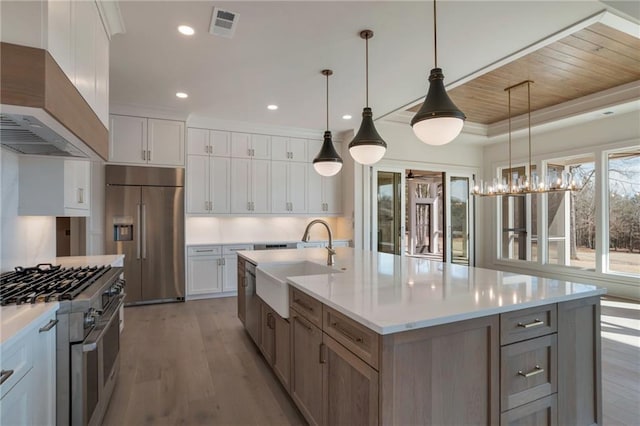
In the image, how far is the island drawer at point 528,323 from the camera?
153 cm

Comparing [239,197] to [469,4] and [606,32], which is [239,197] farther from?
[606,32]

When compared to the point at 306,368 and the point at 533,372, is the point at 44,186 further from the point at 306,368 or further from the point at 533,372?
the point at 533,372

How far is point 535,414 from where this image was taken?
163 centimetres

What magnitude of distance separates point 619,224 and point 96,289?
6.79 meters

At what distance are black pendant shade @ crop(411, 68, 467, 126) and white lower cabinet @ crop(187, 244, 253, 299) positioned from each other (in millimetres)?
3863

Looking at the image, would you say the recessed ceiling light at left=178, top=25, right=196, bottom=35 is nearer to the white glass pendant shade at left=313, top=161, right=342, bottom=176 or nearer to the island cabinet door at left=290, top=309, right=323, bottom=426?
the white glass pendant shade at left=313, top=161, right=342, bottom=176

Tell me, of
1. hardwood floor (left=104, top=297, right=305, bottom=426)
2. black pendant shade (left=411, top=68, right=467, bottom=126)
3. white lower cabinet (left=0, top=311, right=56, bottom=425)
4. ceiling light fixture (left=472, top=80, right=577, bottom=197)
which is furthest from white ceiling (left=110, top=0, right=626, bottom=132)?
hardwood floor (left=104, top=297, right=305, bottom=426)

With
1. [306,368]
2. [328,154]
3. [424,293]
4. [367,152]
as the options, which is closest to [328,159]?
[328,154]

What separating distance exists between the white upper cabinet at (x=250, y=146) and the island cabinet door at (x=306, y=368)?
398 centimetres

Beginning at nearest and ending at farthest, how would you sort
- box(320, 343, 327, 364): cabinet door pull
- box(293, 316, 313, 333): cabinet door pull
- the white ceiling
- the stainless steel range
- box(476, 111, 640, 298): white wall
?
1. the stainless steel range
2. box(320, 343, 327, 364): cabinet door pull
3. box(293, 316, 313, 333): cabinet door pull
4. the white ceiling
5. box(476, 111, 640, 298): white wall

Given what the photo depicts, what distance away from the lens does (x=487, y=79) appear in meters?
4.25

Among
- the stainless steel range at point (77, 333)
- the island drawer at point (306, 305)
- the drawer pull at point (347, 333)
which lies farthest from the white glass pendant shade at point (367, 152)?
the stainless steel range at point (77, 333)

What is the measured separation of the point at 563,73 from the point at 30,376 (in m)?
5.56

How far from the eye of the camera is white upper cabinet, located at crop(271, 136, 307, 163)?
576cm
